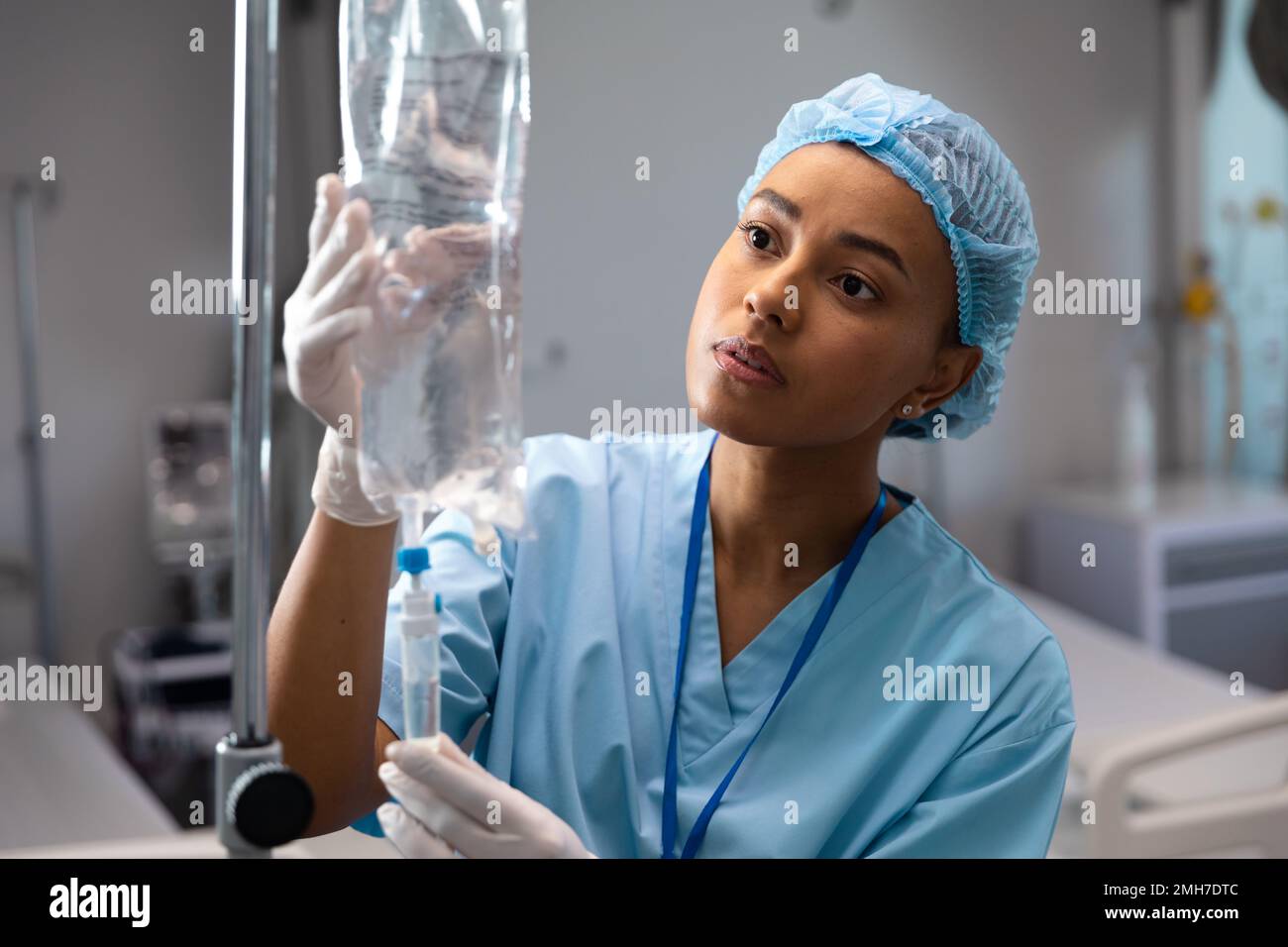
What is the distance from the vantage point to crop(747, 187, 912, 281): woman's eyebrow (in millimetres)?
867

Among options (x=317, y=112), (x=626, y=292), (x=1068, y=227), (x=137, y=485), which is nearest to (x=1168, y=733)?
(x=626, y=292)

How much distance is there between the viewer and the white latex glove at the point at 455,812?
0.67 m

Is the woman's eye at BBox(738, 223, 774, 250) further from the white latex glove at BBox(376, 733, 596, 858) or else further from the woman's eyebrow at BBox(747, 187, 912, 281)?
the white latex glove at BBox(376, 733, 596, 858)

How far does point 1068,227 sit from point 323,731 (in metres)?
2.28

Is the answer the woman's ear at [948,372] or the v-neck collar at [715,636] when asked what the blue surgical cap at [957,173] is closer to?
the woman's ear at [948,372]

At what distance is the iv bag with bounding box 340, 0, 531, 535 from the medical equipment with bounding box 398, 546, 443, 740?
4cm

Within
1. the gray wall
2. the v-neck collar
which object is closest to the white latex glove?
the v-neck collar

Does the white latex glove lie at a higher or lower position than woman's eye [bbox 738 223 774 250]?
lower


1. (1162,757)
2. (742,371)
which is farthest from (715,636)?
(1162,757)

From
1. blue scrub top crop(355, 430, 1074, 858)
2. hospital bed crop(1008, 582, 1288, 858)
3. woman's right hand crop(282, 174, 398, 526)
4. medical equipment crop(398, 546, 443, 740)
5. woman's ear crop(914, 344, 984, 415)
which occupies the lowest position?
hospital bed crop(1008, 582, 1288, 858)

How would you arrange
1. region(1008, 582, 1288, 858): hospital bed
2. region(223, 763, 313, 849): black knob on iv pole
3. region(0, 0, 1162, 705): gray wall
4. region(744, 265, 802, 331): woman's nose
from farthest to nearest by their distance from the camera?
region(0, 0, 1162, 705): gray wall, region(1008, 582, 1288, 858): hospital bed, region(744, 265, 802, 331): woman's nose, region(223, 763, 313, 849): black knob on iv pole

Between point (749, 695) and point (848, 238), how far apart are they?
0.36 metres

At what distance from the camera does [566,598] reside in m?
0.98

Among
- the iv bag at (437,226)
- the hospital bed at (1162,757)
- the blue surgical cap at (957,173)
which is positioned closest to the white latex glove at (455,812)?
the iv bag at (437,226)
